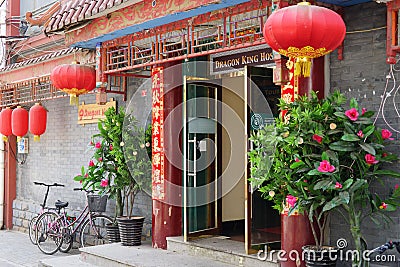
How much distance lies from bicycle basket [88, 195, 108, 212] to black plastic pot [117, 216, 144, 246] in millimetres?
1106

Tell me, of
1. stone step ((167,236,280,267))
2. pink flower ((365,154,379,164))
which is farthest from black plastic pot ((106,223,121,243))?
pink flower ((365,154,379,164))

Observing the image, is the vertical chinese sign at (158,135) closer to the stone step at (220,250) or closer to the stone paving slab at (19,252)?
the stone step at (220,250)

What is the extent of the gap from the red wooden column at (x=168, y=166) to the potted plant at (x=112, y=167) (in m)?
0.63

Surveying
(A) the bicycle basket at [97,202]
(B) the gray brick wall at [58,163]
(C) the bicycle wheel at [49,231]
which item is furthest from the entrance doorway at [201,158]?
(C) the bicycle wheel at [49,231]

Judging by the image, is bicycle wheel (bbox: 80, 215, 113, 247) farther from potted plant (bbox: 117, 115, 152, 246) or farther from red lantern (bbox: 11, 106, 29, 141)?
red lantern (bbox: 11, 106, 29, 141)

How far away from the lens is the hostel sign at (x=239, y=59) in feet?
25.3

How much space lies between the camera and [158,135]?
8609 millimetres

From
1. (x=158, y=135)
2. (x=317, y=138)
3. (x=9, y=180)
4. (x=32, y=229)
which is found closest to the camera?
(x=317, y=138)

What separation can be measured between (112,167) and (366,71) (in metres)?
4.52

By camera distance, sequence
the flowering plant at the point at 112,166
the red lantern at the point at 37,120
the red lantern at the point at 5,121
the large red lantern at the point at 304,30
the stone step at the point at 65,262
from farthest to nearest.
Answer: the red lantern at the point at 5,121 → the red lantern at the point at 37,120 → the flowering plant at the point at 112,166 → the stone step at the point at 65,262 → the large red lantern at the point at 304,30

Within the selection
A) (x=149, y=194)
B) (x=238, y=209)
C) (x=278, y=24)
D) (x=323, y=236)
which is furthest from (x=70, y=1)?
(x=323, y=236)

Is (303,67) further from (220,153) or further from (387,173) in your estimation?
(220,153)

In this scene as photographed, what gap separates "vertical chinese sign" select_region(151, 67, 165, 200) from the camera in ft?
28.1

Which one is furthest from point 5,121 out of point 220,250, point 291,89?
point 291,89
